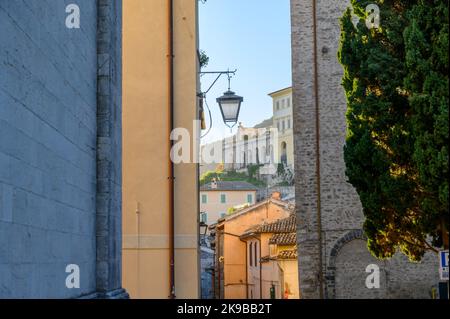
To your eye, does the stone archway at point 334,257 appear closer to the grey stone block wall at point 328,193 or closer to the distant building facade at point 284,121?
the grey stone block wall at point 328,193

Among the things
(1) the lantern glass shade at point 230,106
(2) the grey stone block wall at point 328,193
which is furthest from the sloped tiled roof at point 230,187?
(1) the lantern glass shade at point 230,106

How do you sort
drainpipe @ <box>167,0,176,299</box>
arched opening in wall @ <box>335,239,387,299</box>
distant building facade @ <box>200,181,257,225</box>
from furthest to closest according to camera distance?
distant building facade @ <box>200,181,257,225</box> < arched opening in wall @ <box>335,239,387,299</box> < drainpipe @ <box>167,0,176,299</box>

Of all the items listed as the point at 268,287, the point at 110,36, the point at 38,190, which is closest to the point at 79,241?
→ the point at 38,190

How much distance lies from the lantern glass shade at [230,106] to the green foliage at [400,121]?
201cm

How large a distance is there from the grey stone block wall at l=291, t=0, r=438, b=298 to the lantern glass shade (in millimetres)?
9579

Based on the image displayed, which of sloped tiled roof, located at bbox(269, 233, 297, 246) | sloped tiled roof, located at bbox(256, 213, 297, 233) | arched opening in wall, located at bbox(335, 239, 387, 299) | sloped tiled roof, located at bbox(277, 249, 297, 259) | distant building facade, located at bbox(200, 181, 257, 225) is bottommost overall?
arched opening in wall, located at bbox(335, 239, 387, 299)

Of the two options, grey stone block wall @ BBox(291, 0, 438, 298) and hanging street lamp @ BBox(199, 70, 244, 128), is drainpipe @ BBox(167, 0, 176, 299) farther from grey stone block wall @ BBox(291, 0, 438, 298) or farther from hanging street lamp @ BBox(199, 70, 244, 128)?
grey stone block wall @ BBox(291, 0, 438, 298)

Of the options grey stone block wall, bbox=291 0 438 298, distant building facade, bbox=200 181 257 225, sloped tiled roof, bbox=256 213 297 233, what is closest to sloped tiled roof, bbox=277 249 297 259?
sloped tiled roof, bbox=256 213 297 233

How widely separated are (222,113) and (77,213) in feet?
17.9

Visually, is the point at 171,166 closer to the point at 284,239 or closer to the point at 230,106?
the point at 230,106

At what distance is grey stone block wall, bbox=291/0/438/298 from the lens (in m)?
21.8

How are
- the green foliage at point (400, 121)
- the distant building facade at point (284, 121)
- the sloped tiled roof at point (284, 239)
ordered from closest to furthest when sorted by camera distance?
the green foliage at point (400, 121)
the sloped tiled roof at point (284, 239)
the distant building facade at point (284, 121)

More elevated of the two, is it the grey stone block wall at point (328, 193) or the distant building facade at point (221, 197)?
the distant building facade at point (221, 197)

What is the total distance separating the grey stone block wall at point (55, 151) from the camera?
5.62 meters
